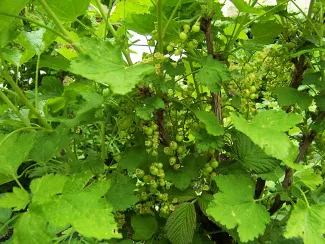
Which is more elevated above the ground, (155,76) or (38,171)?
(155,76)

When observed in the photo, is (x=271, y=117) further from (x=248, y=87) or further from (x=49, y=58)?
(x=49, y=58)

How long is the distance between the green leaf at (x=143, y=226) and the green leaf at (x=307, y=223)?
0.71ft

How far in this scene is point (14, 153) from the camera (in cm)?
55

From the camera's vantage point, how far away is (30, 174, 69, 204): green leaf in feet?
1.57

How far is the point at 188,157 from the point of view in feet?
2.13

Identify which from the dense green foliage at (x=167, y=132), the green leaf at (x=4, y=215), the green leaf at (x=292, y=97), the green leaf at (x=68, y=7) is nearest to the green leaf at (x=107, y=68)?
the dense green foliage at (x=167, y=132)

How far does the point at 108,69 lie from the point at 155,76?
10cm

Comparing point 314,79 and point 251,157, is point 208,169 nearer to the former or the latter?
point 251,157

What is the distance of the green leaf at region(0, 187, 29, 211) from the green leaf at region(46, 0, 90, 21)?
25cm

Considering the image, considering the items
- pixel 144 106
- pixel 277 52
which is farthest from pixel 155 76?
pixel 277 52

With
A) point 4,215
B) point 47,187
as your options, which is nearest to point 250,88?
point 47,187

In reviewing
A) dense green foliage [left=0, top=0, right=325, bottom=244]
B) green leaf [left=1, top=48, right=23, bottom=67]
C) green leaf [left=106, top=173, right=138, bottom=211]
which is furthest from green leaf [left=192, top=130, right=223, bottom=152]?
green leaf [left=1, top=48, right=23, bottom=67]

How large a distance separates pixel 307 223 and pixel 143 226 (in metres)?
0.25

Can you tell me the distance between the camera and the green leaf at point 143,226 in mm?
656
